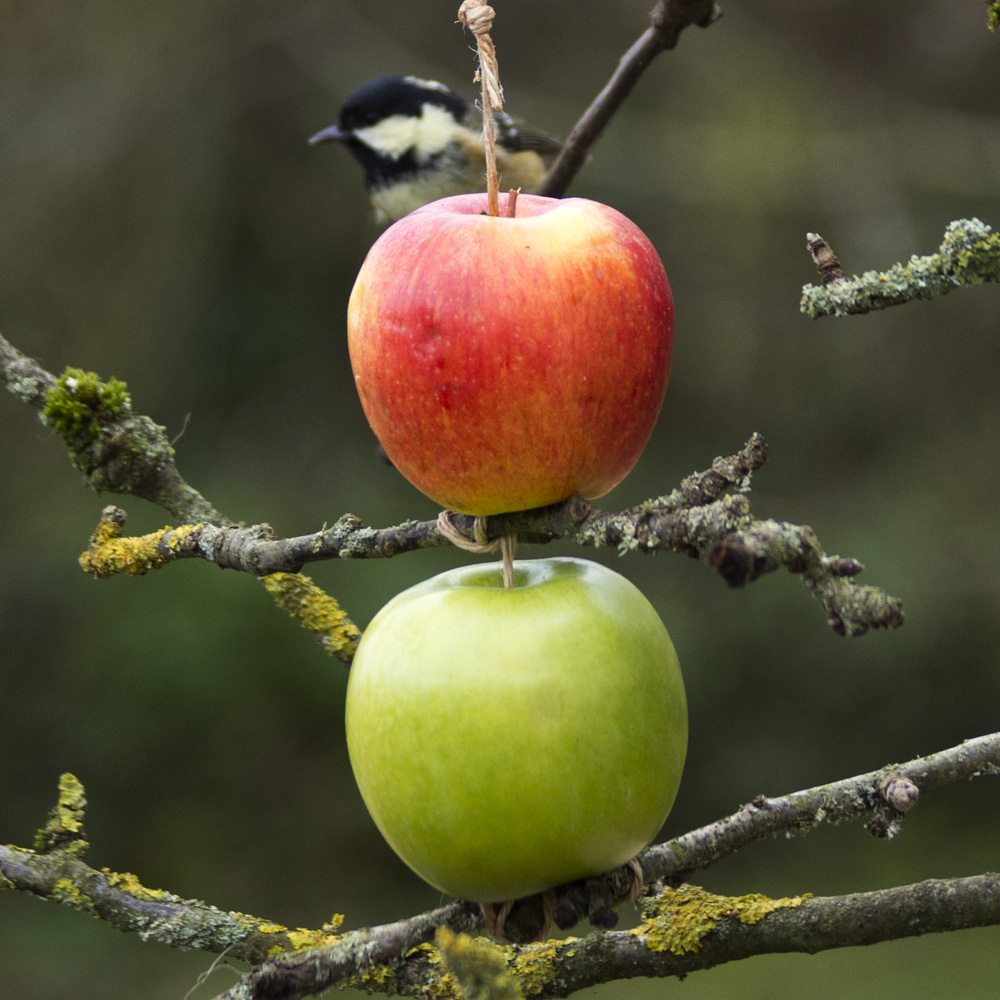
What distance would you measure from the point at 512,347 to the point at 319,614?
41 centimetres

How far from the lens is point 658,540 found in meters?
0.79

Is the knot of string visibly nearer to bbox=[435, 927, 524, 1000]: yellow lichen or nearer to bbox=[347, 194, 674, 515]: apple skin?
bbox=[347, 194, 674, 515]: apple skin

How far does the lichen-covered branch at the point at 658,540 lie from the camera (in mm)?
697

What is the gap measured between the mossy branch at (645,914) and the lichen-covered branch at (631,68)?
84cm

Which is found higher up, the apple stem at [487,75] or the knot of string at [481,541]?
the apple stem at [487,75]

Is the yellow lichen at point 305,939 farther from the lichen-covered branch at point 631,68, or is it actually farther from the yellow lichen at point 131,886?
the lichen-covered branch at point 631,68

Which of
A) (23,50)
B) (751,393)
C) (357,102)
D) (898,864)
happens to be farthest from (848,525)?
(23,50)

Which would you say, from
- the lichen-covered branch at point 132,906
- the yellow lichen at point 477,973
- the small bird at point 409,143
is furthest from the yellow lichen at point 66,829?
the small bird at point 409,143

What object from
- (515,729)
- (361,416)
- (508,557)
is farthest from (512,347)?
(361,416)

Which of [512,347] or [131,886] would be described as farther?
[131,886]

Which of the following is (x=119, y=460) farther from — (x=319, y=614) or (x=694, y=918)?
(x=694, y=918)

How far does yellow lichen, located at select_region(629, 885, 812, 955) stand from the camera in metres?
1.04

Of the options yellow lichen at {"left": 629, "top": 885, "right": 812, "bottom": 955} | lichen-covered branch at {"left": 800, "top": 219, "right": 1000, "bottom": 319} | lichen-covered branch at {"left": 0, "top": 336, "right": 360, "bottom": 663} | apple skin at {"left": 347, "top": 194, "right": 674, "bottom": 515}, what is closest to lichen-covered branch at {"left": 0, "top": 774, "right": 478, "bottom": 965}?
yellow lichen at {"left": 629, "top": 885, "right": 812, "bottom": 955}

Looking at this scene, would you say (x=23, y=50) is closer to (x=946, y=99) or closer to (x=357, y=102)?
(x=357, y=102)
